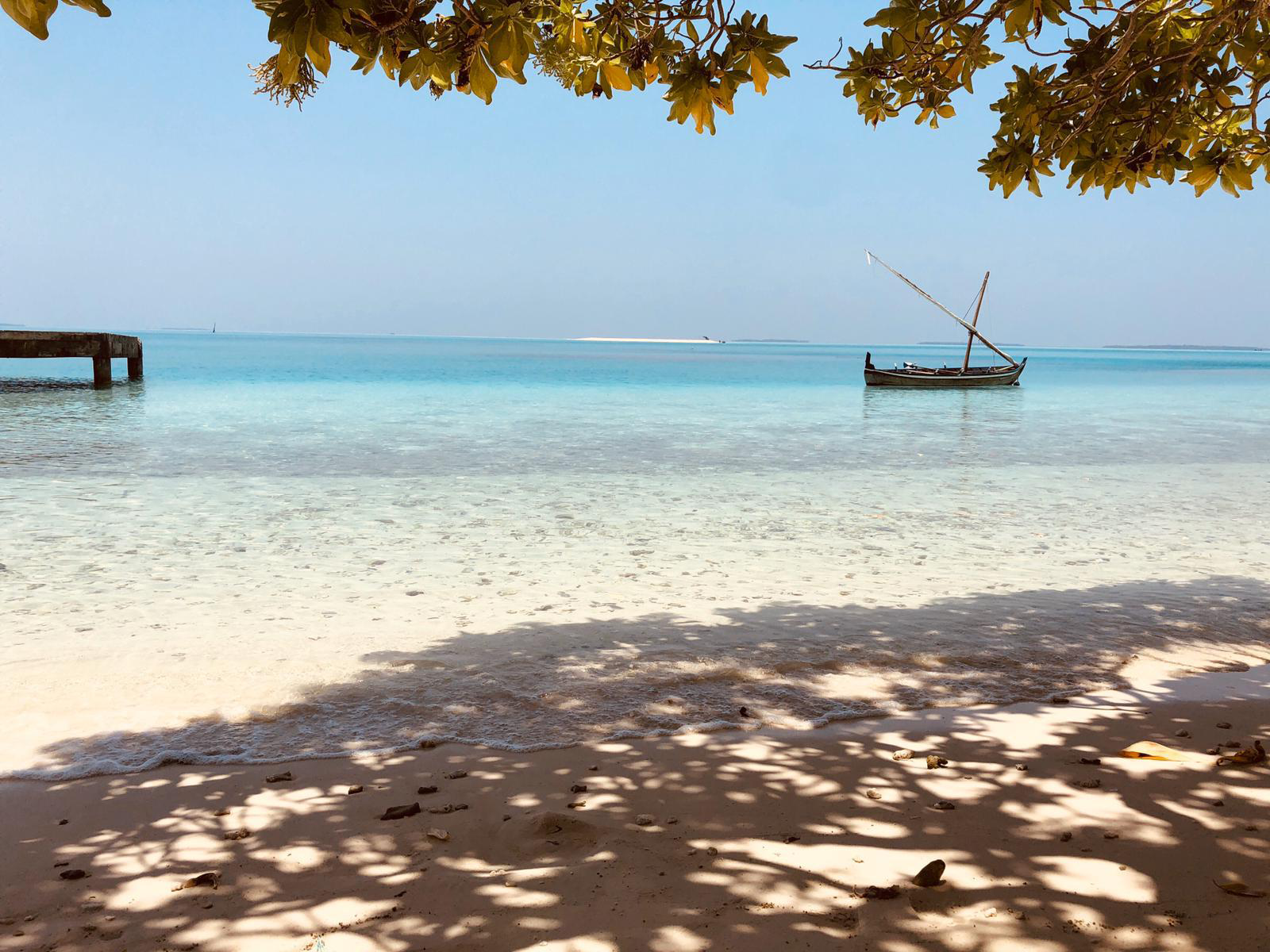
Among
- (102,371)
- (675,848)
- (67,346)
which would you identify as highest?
(67,346)

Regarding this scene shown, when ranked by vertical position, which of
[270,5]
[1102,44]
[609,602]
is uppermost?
[1102,44]

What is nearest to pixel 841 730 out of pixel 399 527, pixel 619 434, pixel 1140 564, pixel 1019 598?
pixel 1019 598

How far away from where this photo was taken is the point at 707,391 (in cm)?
4253

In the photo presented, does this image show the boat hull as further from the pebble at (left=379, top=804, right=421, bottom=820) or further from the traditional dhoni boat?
the pebble at (left=379, top=804, right=421, bottom=820)

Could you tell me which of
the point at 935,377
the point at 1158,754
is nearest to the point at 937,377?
the point at 935,377

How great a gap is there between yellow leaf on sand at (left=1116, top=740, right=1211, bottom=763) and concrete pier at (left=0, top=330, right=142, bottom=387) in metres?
28.3

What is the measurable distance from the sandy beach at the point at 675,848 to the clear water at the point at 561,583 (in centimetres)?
48

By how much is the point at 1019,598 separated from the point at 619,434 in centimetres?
1407

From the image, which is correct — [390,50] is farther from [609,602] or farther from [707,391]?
[707,391]

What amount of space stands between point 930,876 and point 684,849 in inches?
31.2

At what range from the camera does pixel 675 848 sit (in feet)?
9.73

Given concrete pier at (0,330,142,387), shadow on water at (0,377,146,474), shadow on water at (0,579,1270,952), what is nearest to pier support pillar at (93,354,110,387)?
concrete pier at (0,330,142,387)

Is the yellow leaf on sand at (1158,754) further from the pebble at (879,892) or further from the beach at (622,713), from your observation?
the pebble at (879,892)

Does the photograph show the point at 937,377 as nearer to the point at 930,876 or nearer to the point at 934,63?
the point at 934,63
